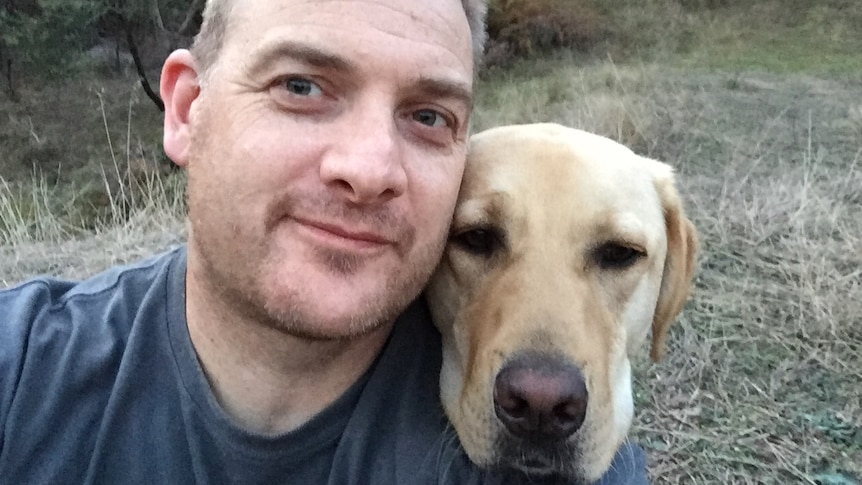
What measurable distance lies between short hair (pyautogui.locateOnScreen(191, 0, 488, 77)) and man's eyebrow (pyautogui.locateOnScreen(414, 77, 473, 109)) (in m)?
0.28

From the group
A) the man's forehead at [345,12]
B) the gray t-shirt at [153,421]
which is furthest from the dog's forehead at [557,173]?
the gray t-shirt at [153,421]

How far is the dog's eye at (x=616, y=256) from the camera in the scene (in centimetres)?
234

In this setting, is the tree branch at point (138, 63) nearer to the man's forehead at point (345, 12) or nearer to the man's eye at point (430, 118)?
the man's forehead at point (345, 12)

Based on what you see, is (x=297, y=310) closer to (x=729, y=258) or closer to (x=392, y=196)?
(x=392, y=196)

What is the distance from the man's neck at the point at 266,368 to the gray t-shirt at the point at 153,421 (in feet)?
0.21

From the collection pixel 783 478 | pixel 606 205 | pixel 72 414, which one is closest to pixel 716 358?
pixel 783 478

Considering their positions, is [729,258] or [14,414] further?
[729,258]

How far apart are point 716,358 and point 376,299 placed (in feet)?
10.0

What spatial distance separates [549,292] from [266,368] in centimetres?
84

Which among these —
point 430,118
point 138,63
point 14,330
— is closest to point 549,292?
point 430,118

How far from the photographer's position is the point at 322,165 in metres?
1.78

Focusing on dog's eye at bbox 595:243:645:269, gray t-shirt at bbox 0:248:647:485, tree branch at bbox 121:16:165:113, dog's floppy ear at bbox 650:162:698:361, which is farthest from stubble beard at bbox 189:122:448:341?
tree branch at bbox 121:16:165:113

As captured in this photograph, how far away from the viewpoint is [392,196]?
1851 millimetres

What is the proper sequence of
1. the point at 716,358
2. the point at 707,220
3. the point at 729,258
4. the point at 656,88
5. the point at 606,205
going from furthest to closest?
the point at 656,88 < the point at 707,220 < the point at 729,258 < the point at 716,358 < the point at 606,205
